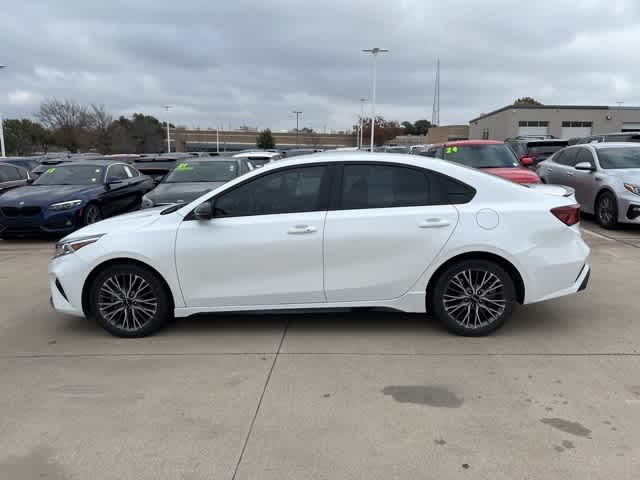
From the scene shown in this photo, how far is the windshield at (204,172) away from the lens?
33.3 feet

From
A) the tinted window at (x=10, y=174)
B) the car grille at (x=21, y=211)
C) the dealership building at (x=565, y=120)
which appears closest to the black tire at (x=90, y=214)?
the car grille at (x=21, y=211)

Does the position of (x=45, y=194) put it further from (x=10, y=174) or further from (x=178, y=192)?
(x=10, y=174)

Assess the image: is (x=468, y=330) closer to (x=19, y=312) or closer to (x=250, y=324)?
(x=250, y=324)

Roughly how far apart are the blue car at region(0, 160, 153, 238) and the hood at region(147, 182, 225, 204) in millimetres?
1610

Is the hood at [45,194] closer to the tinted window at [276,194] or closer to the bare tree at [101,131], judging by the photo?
the tinted window at [276,194]

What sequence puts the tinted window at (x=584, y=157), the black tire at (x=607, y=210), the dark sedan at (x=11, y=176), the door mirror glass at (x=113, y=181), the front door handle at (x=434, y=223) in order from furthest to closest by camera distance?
the dark sedan at (x=11, y=176), the door mirror glass at (x=113, y=181), the tinted window at (x=584, y=157), the black tire at (x=607, y=210), the front door handle at (x=434, y=223)

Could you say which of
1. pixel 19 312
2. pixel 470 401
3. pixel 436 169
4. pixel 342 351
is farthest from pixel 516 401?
pixel 19 312

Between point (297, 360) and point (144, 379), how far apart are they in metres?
1.18

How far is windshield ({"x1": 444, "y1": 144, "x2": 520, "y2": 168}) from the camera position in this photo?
404 inches

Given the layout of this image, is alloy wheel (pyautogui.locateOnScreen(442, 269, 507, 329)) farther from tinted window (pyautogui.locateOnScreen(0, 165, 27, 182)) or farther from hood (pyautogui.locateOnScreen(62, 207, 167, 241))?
tinted window (pyautogui.locateOnScreen(0, 165, 27, 182))

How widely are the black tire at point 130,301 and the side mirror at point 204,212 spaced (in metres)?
0.68

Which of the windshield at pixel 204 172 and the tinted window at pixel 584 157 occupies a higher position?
the tinted window at pixel 584 157

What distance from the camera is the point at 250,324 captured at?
511 cm

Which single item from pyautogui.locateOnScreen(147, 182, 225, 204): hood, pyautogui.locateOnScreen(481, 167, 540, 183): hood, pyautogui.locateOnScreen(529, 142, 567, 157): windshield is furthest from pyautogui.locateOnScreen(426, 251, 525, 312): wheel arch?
pyautogui.locateOnScreen(529, 142, 567, 157): windshield
